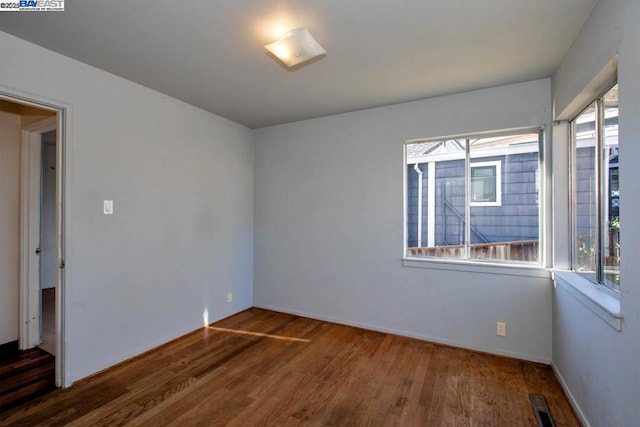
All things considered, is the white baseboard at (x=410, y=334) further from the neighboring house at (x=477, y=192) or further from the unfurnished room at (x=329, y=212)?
the neighboring house at (x=477, y=192)

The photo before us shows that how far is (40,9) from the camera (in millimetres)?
1700

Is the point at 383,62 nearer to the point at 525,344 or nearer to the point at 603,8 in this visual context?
the point at 603,8

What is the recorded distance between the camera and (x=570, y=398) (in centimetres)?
202

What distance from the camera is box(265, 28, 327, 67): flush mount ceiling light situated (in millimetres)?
1835

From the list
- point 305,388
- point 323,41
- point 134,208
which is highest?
point 323,41

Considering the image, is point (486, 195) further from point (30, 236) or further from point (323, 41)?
point (30, 236)

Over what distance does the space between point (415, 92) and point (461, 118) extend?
0.52 m

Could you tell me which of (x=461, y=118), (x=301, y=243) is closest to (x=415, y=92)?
(x=461, y=118)

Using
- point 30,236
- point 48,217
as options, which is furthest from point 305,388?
point 48,217

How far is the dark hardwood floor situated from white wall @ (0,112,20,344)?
→ 35 centimetres

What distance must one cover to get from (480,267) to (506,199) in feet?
2.27

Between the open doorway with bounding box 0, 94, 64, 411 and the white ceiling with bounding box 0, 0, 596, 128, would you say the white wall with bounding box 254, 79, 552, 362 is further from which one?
the open doorway with bounding box 0, 94, 64, 411

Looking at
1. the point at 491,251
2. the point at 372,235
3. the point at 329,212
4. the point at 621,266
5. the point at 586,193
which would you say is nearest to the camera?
the point at 621,266

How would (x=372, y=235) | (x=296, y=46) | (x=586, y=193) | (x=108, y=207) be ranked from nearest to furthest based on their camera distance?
1. (x=296, y=46)
2. (x=586, y=193)
3. (x=108, y=207)
4. (x=372, y=235)
